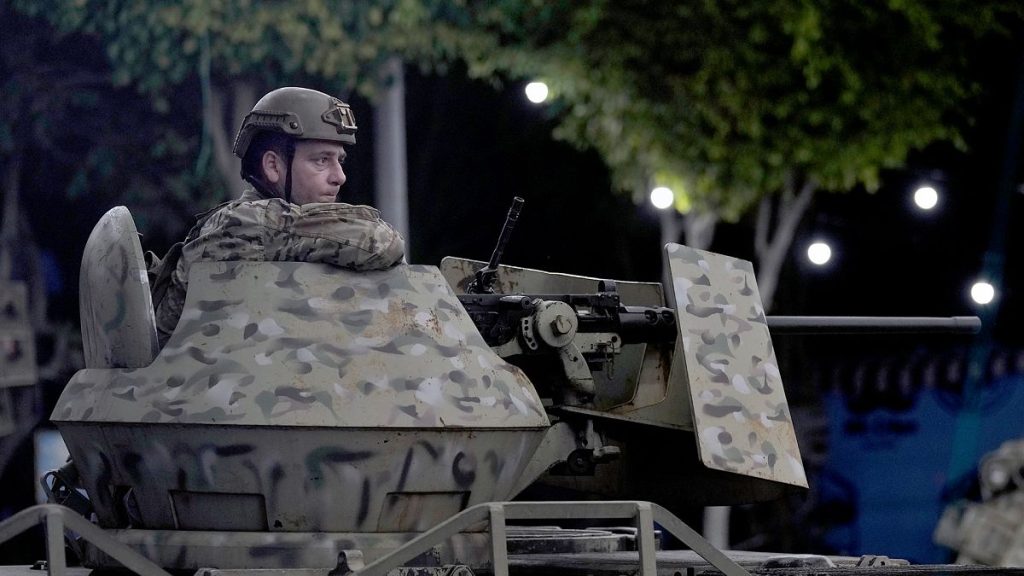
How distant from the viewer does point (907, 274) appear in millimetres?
14906

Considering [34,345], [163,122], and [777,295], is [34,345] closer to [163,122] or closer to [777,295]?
[163,122]

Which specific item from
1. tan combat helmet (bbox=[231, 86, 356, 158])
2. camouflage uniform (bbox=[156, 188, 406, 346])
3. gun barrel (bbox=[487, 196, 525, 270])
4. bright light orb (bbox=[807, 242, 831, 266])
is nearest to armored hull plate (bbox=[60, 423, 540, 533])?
camouflage uniform (bbox=[156, 188, 406, 346])

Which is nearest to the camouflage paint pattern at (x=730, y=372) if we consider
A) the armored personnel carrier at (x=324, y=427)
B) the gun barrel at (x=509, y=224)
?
the armored personnel carrier at (x=324, y=427)

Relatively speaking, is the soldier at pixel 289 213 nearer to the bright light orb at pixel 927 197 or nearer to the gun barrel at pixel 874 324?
the gun barrel at pixel 874 324

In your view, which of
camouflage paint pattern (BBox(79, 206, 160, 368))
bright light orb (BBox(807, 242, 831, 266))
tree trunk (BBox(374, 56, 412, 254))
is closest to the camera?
camouflage paint pattern (BBox(79, 206, 160, 368))

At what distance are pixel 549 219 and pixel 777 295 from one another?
205 cm

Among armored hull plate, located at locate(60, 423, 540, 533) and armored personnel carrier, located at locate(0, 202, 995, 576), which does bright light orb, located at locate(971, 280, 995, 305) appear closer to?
armored personnel carrier, located at locate(0, 202, 995, 576)

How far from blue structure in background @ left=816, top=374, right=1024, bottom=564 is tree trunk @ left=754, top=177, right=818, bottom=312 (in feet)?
4.40

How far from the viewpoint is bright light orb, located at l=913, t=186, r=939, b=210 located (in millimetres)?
14562

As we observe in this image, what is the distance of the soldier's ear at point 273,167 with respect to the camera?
6.32 metres

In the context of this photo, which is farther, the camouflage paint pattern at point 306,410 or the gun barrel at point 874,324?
the gun barrel at point 874,324

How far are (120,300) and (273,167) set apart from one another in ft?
2.62

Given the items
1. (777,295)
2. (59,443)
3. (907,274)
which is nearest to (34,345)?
(59,443)

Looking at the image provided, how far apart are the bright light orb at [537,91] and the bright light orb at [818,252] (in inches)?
104
